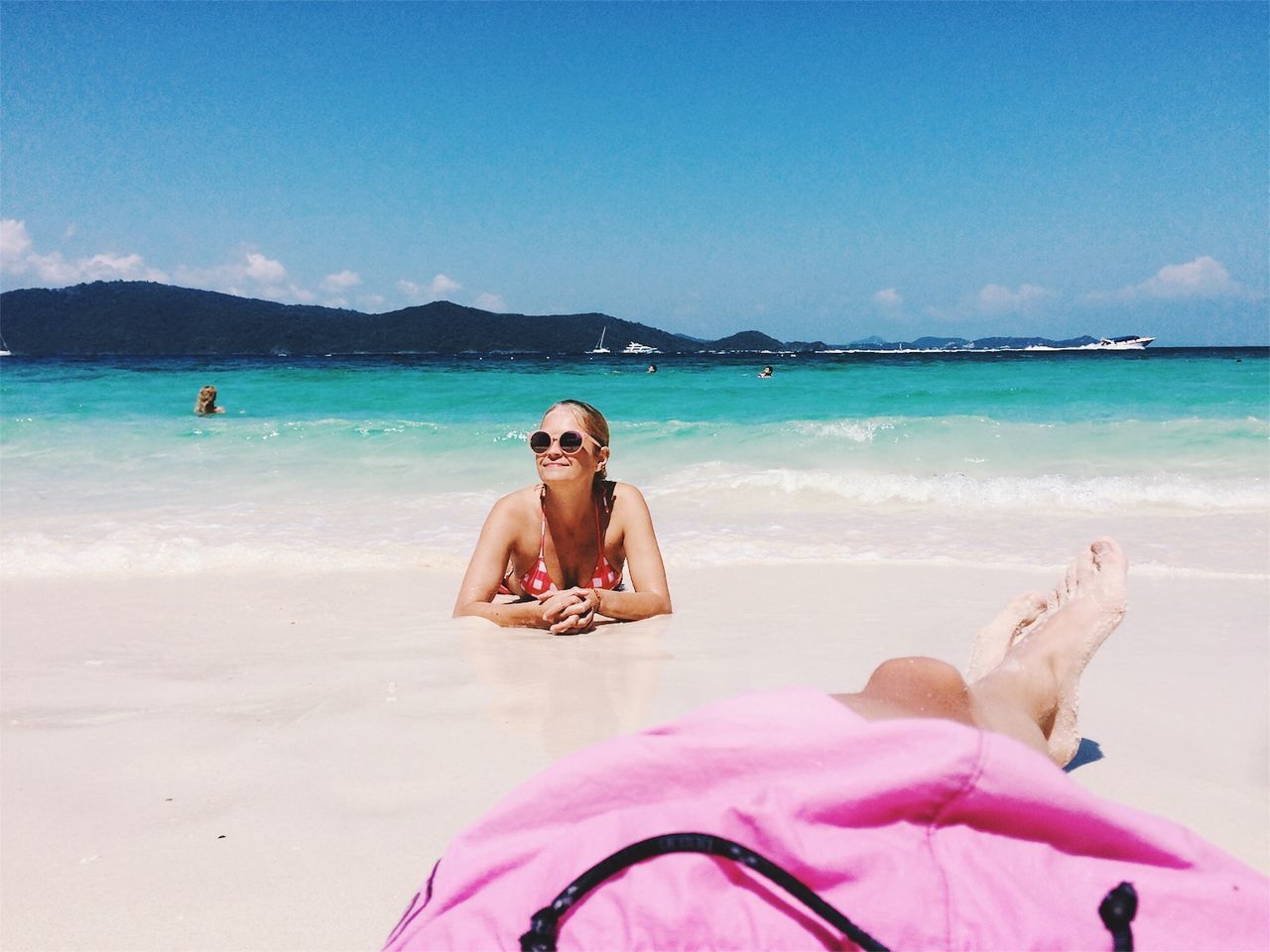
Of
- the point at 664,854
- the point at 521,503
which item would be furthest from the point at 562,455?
the point at 664,854

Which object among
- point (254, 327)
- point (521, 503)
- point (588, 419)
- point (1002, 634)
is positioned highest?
point (254, 327)

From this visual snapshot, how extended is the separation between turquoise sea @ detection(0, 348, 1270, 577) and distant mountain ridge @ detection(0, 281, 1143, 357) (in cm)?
5911

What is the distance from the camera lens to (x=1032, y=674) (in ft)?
8.58

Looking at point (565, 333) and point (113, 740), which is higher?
point (565, 333)

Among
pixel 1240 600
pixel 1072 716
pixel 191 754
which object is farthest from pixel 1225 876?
pixel 1240 600

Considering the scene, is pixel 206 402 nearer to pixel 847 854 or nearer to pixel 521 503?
pixel 521 503

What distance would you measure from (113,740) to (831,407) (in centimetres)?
2026

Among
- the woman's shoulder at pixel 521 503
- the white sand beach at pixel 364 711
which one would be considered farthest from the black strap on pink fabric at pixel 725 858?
the woman's shoulder at pixel 521 503

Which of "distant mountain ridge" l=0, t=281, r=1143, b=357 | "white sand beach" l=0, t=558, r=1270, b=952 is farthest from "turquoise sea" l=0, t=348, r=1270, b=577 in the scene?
"distant mountain ridge" l=0, t=281, r=1143, b=357

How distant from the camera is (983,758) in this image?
4.81 ft

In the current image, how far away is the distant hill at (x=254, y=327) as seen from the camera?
7575 centimetres

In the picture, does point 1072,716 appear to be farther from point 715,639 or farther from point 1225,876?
point 715,639

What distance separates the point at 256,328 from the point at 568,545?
285 ft

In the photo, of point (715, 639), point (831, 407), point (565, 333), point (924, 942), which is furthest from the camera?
point (565, 333)
